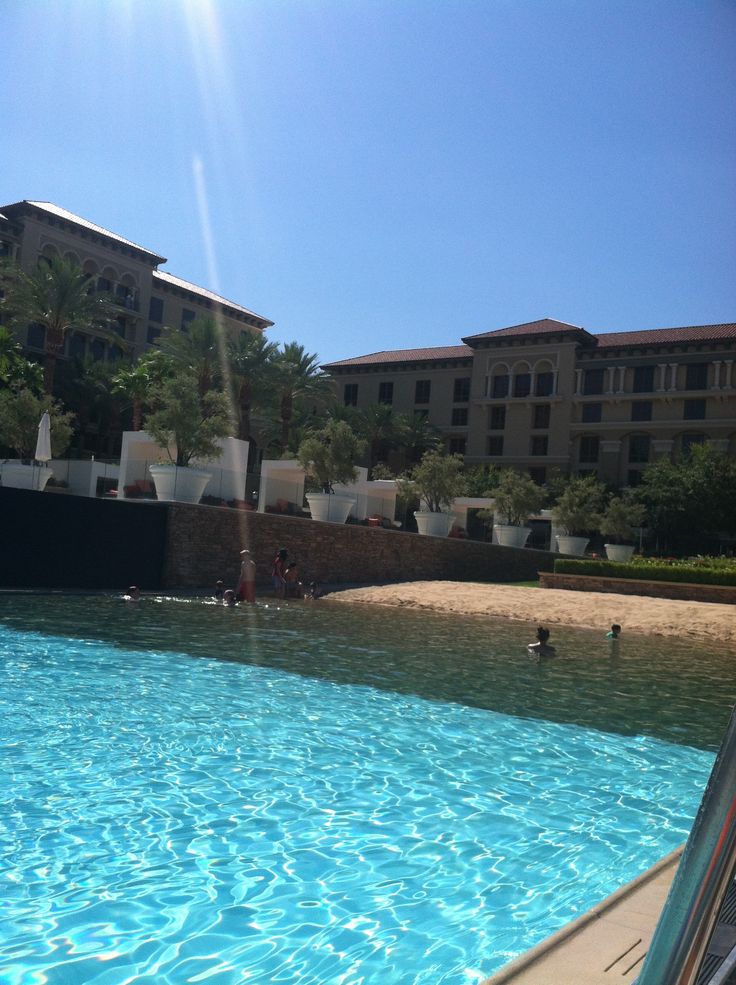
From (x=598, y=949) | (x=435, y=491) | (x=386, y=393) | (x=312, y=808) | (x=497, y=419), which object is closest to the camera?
(x=598, y=949)

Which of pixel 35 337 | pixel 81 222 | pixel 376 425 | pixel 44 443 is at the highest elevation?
pixel 81 222

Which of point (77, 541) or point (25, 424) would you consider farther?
point (25, 424)

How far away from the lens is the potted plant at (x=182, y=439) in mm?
24219

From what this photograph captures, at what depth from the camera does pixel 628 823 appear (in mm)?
6332

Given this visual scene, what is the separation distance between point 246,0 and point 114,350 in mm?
58135

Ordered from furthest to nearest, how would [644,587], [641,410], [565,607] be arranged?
1. [641,410]
2. [644,587]
3. [565,607]

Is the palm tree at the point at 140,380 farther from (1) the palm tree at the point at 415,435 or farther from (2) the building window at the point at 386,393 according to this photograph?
(2) the building window at the point at 386,393

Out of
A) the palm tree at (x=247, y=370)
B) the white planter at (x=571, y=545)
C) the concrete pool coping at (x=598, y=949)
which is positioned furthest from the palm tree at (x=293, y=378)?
the concrete pool coping at (x=598, y=949)

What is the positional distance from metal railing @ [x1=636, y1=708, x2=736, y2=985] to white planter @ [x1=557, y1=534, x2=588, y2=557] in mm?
41149

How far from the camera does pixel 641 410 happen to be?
59.6 meters

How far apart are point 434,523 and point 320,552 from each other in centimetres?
874

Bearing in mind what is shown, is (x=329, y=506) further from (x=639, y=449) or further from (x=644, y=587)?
(x=639, y=449)

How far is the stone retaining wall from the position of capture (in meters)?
26.6

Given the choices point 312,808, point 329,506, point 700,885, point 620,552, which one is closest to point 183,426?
point 329,506
